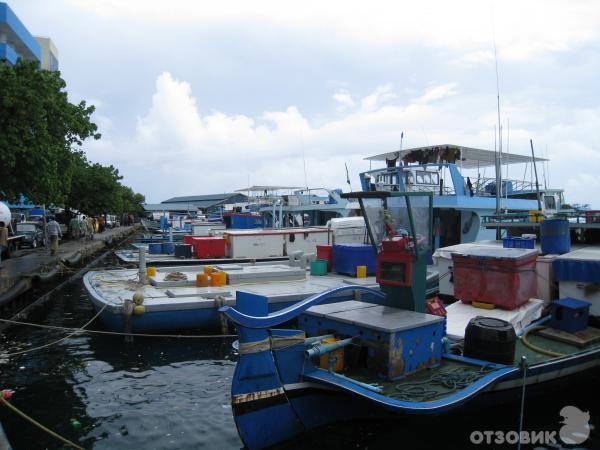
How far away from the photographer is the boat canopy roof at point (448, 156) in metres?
19.4

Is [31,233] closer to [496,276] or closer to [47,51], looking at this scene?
[496,276]

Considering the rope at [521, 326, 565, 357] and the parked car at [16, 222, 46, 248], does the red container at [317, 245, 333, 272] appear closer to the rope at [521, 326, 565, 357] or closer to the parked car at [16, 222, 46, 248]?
the rope at [521, 326, 565, 357]

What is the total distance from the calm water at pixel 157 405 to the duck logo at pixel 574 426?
0.11 meters

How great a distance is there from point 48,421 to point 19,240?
72.9 feet

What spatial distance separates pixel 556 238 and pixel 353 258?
615cm

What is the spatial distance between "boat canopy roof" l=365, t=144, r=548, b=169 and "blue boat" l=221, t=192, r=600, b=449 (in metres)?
13.1

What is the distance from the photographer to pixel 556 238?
9.66 meters

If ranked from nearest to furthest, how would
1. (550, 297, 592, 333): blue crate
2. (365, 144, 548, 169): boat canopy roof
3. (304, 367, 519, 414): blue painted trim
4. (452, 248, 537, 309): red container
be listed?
1. (304, 367, 519, 414): blue painted trim
2. (550, 297, 592, 333): blue crate
3. (452, 248, 537, 309): red container
4. (365, 144, 548, 169): boat canopy roof

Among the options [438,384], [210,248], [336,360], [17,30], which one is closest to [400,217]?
[336,360]

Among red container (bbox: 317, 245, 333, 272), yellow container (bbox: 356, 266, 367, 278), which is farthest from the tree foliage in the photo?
yellow container (bbox: 356, 266, 367, 278)

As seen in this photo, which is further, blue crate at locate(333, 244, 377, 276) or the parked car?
the parked car

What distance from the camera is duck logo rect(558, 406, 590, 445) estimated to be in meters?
6.43

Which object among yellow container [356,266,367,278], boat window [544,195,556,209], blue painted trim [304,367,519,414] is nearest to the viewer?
Result: blue painted trim [304,367,519,414]

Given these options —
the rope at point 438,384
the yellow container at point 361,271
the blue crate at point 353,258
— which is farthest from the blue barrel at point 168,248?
the rope at point 438,384
